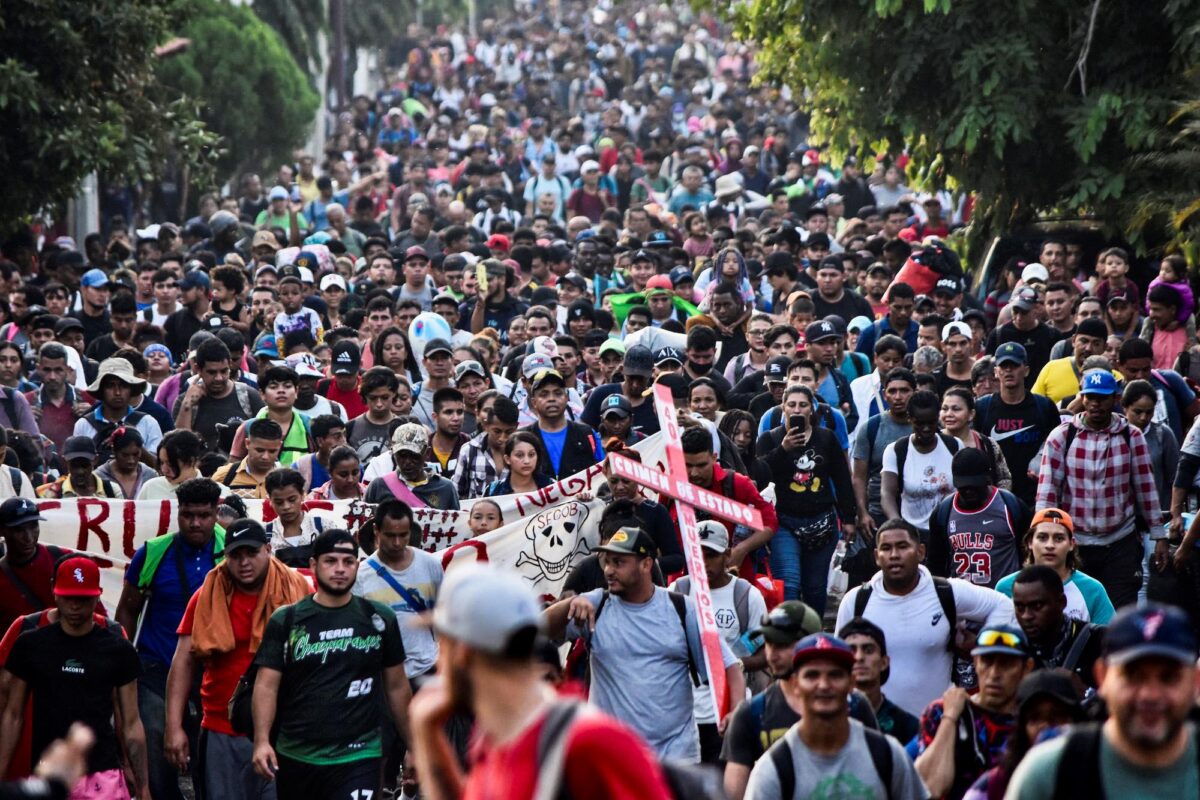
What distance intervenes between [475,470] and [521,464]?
618 millimetres

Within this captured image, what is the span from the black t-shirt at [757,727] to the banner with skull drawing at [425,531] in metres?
4.04

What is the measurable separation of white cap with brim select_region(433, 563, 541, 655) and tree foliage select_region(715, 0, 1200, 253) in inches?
506

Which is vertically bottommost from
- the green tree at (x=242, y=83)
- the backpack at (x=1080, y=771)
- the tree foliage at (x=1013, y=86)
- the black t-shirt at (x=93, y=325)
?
the backpack at (x=1080, y=771)

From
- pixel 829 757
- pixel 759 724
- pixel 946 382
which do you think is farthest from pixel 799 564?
pixel 829 757

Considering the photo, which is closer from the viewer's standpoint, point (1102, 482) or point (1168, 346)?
point (1102, 482)

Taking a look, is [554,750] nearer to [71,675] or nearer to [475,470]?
[71,675]

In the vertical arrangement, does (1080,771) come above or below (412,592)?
below

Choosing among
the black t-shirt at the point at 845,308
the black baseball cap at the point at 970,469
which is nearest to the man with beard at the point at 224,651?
the black baseball cap at the point at 970,469

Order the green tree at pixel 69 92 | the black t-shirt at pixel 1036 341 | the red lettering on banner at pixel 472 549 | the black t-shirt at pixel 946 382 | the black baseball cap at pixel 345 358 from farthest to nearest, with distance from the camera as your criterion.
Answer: the green tree at pixel 69 92 → the black t-shirt at pixel 1036 341 → the black baseball cap at pixel 345 358 → the black t-shirt at pixel 946 382 → the red lettering on banner at pixel 472 549

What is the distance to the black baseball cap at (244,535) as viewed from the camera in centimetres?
957

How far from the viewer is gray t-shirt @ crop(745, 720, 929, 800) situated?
659cm

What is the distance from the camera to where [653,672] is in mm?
8883

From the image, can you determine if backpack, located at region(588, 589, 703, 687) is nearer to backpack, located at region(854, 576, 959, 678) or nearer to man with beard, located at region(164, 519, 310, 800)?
backpack, located at region(854, 576, 959, 678)

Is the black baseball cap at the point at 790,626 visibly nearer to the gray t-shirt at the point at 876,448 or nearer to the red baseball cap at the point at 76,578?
the red baseball cap at the point at 76,578
